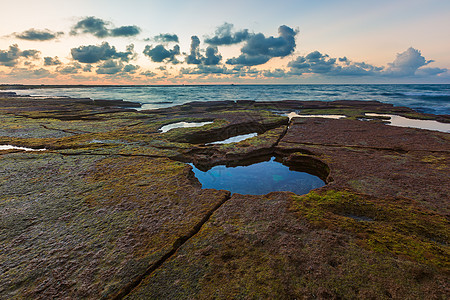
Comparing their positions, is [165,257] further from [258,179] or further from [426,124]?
[426,124]

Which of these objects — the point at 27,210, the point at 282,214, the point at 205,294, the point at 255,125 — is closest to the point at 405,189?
the point at 282,214

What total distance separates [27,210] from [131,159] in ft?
8.79

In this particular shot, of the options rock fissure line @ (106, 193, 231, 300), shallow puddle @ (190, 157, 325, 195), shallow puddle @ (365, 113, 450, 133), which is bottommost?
shallow puddle @ (190, 157, 325, 195)

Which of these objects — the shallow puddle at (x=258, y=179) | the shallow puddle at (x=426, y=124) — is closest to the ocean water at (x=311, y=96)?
the shallow puddle at (x=426, y=124)

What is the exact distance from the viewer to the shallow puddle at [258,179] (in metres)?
5.24

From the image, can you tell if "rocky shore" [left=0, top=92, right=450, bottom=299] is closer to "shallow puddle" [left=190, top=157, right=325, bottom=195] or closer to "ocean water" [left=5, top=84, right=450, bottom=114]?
"shallow puddle" [left=190, top=157, right=325, bottom=195]

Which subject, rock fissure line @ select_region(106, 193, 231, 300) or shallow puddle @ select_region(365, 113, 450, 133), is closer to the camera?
rock fissure line @ select_region(106, 193, 231, 300)

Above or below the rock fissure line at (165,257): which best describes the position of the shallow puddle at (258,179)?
below

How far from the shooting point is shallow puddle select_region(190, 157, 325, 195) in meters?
5.24

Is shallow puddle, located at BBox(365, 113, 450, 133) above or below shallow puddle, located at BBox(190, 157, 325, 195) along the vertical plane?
above

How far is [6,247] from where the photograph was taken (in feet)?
9.20

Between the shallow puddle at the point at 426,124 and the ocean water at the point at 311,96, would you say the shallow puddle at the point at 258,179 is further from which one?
the ocean water at the point at 311,96

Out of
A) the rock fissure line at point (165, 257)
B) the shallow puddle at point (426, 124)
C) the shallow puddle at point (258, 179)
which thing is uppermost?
the rock fissure line at point (165, 257)

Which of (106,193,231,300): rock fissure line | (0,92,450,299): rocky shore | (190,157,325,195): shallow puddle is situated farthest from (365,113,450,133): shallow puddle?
(106,193,231,300): rock fissure line
